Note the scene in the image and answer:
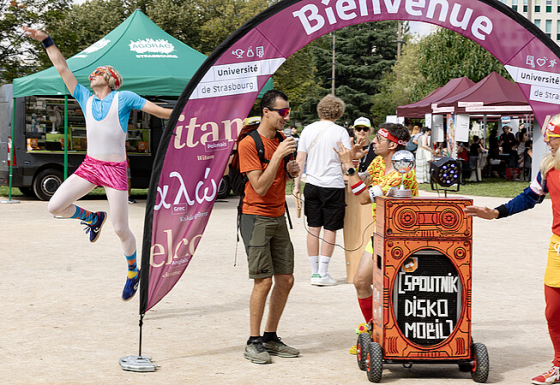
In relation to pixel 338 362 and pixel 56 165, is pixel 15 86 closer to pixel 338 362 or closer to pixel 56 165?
pixel 56 165

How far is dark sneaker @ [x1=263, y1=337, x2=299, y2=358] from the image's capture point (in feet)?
18.0

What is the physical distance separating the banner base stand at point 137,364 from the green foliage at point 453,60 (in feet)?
122

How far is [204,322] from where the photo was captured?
6.45m

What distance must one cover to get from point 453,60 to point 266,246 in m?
38.9

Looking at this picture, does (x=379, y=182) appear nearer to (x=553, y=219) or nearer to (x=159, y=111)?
(x=553, y=219)

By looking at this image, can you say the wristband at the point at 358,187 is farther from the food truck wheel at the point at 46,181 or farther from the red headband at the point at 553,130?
the food truck wheel at the point at 46,181

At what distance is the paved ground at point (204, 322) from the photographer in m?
5.05

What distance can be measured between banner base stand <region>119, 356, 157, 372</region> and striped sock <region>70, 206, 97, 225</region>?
7.20ft

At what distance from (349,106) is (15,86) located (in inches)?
2576

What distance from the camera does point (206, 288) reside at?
311 inches

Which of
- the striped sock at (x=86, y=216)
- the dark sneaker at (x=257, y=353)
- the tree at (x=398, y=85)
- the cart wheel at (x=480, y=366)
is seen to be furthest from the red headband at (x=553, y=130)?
the tree at (x=398, y=85)

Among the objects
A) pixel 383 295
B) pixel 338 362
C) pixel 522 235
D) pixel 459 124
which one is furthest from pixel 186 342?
pixel 459 124

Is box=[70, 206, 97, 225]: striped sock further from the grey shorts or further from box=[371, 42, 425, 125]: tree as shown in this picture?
box=[371, 42, 425, 125]: tree

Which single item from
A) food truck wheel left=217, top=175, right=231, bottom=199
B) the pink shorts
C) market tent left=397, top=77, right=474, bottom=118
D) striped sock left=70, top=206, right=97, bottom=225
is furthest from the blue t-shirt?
market tent left=397, top=77, right=474, bottom=118
